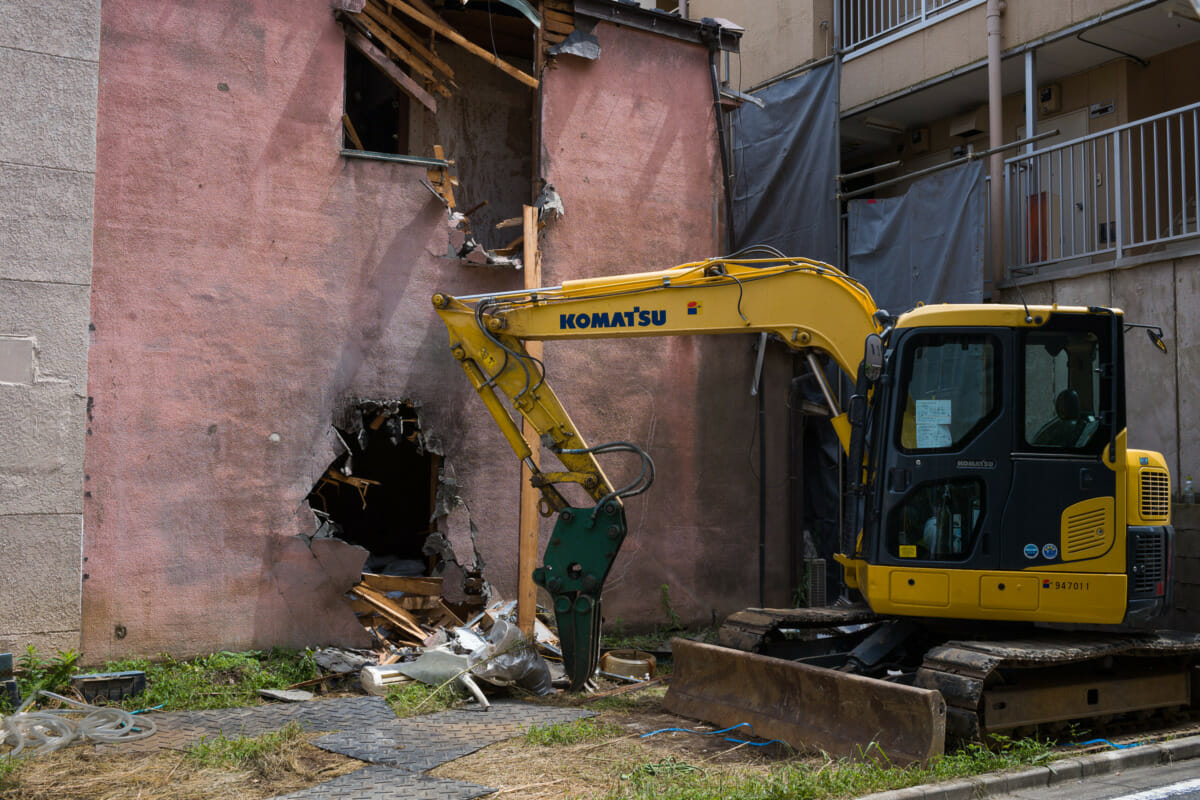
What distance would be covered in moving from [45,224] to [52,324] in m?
0.85

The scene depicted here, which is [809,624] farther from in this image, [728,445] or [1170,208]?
[1170,208]

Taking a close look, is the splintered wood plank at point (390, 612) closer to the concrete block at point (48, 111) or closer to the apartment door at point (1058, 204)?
the concrete block at point (48, 111)

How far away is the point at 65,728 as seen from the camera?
6.75 meters

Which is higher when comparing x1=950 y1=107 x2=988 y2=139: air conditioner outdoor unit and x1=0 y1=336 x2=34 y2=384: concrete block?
x1=950 y1=107 x2=988 y2=139: air conditioner outdoor unit

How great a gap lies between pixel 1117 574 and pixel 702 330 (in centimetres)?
338

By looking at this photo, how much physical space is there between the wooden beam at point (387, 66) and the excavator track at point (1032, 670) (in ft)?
20.3

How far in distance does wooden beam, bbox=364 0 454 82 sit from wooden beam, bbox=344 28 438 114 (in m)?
0.26

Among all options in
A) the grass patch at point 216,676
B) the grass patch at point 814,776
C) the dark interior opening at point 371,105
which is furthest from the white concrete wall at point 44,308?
the grass patch at point 814,776

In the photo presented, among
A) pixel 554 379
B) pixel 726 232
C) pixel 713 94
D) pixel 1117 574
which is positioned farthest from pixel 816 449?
pixel 1117 574

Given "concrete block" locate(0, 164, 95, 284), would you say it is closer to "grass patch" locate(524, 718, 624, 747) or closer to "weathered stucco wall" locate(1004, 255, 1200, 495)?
"grass patch" locate(524, 718, 624, 747)

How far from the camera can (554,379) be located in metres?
10.6

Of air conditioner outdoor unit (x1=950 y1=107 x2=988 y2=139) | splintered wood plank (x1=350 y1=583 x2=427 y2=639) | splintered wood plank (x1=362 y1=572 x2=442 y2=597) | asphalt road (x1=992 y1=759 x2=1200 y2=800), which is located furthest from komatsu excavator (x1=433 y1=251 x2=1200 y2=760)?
air conditioner outdoor unit (x1=950 y1=107 x2=988 y2=139)

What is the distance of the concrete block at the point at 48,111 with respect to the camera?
27.2 feet

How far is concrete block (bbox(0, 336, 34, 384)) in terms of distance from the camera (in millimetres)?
8164
